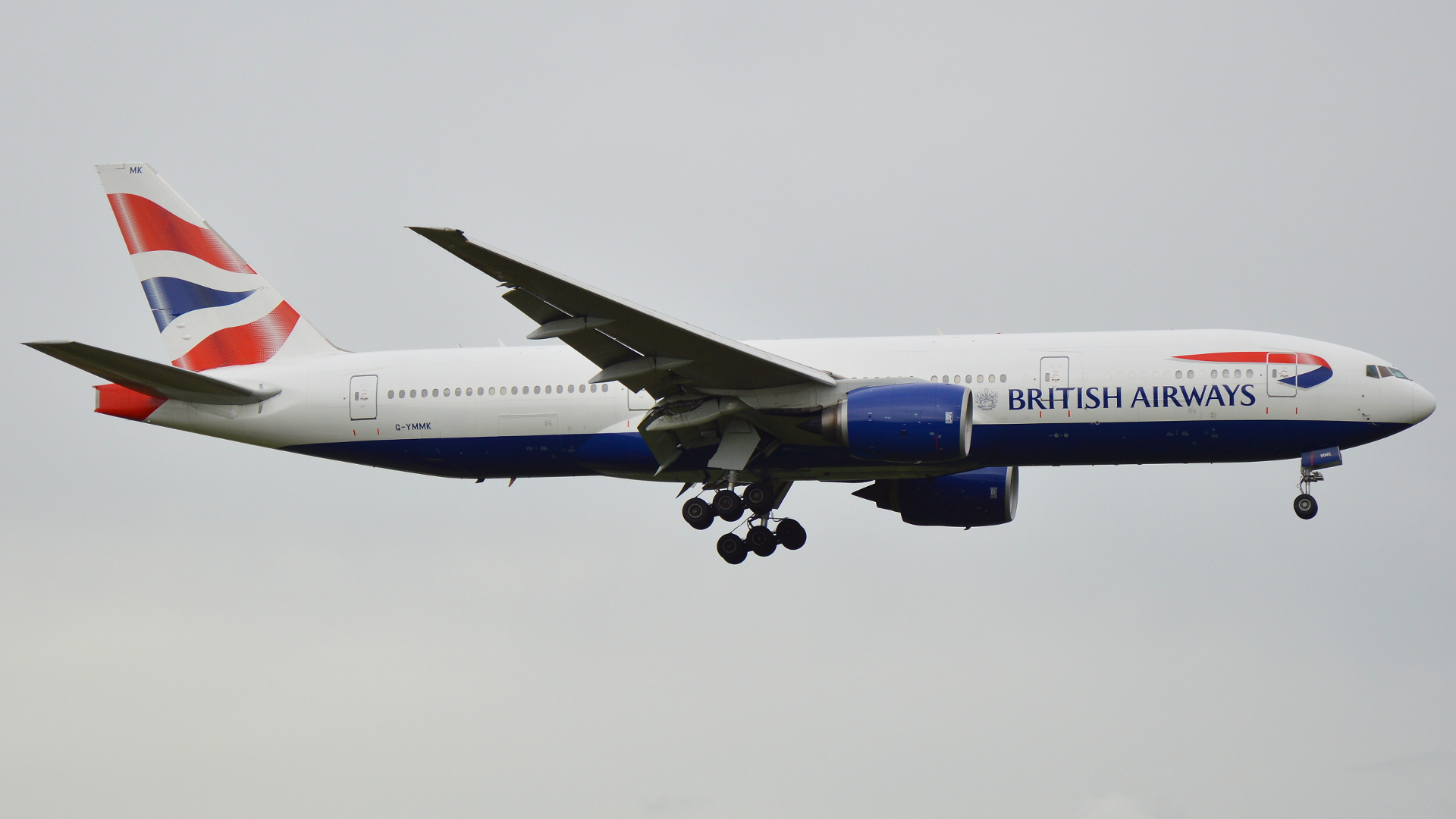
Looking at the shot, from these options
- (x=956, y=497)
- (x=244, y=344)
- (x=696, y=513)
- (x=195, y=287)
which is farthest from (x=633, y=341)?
(x=195, y=287)

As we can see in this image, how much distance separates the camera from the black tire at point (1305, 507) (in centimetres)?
2930

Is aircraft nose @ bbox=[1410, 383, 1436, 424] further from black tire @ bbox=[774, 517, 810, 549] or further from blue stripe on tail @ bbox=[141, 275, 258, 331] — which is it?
blue stripe on tail @ bbox=[141, 275, 258, 331]

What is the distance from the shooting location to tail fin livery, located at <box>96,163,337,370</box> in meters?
34.1

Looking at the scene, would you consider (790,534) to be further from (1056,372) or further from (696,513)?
(1056,372)

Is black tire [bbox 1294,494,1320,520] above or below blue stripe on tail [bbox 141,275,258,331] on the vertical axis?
below

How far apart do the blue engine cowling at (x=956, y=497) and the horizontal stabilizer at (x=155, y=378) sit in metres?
14.2

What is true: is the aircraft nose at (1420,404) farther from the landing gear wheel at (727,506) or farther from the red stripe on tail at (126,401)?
the red stripe on tail at (126,401)

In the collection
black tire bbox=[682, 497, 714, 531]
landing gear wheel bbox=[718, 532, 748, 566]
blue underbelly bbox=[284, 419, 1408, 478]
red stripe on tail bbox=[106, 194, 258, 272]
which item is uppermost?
red stripe on tail bbox=[106, 194, 258, 272]

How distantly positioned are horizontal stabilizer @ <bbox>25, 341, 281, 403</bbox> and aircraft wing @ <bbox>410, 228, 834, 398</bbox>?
8.45m

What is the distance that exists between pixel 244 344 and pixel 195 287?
6.74ft

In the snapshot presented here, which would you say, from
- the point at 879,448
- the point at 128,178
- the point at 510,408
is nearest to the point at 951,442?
the point at 879,448

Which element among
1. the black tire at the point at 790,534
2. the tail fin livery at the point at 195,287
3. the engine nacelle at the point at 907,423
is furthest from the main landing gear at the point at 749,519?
the tail fin livery at the point at 195,287

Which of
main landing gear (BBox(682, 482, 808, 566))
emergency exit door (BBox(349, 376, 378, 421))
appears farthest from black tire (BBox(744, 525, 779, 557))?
emergency exit door (BBox(349, 376, 378, 421))

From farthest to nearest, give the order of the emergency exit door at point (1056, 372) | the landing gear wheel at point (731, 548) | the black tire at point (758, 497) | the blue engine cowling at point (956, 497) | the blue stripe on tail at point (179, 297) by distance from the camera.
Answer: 1. the blue stripe on tail at point (179, 297)
2. the blue engine cowling at point (956, 497)
3. the landing gear wheel at point (731, 548)
4. the black tire at point (758, 497)
5. the emergency exit door at point (1056, 372)
